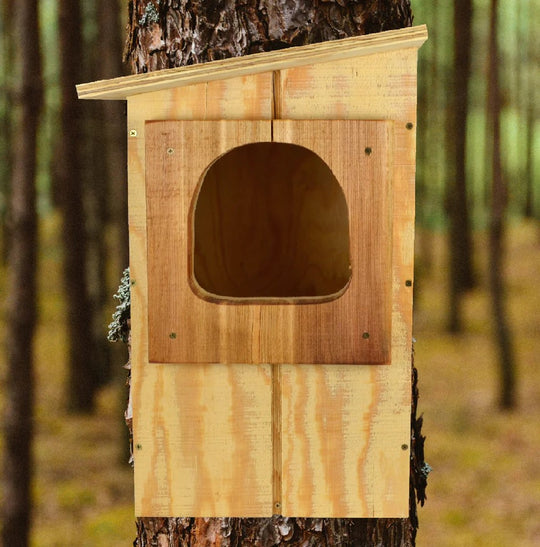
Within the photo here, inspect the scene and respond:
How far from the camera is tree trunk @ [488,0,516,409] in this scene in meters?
7.32

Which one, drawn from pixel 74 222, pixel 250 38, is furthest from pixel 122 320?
pixel 74 222

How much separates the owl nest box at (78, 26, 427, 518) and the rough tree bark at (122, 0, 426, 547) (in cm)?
15

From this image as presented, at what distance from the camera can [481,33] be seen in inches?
600

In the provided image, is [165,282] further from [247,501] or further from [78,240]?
[78,240]

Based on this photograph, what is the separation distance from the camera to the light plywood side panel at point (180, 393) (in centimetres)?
177

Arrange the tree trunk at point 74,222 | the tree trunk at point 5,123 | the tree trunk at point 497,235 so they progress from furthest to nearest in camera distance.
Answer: the tree trunk at point 5,123 < the tree trunk at point 497,235 < the tree trunk at point 74,222

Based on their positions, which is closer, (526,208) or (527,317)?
(527,317)

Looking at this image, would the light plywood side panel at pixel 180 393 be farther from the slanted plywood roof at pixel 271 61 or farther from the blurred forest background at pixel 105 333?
the blurred forest background at pixel 105 333

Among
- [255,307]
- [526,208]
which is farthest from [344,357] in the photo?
[526,208]

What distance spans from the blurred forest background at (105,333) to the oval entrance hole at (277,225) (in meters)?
2.55

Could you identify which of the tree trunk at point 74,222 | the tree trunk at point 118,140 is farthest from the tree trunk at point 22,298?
the tree trunk at point 74,222

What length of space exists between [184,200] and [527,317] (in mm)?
11847

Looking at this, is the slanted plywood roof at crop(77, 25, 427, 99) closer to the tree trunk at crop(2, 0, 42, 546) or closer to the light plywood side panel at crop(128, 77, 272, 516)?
the light plywood side panel at crop(128, 77, 272, 516)

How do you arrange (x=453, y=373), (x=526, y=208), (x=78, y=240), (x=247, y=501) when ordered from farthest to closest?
(x=526, y=208)
(x=453, y=373)
(x=78, y=240)
(x=247, y=501)
